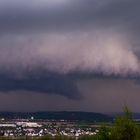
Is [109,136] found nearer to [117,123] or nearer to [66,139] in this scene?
[117,123]

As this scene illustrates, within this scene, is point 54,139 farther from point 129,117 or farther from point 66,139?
point 129,117

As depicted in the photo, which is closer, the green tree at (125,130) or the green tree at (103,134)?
the green tree at (125,130)

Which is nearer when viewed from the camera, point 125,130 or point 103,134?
point 125,130

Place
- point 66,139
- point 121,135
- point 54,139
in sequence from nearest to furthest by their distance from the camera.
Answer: point 121,135
point 54,139
point 66,139

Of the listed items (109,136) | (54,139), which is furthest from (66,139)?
(109,136)

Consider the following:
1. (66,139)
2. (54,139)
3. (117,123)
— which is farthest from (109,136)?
(66,139)

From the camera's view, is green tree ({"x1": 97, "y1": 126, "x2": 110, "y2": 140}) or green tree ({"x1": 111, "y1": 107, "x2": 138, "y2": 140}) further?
green tree ({"x1": 97, "y1": 126, "x2": 110, "y2": 140})

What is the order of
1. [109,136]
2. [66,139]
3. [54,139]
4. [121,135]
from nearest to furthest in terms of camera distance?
[121,135], [109,136], [54,139], [66,139]

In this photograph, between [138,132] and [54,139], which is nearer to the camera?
[138,132]

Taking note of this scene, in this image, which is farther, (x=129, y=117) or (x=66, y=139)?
(x=66, y=139)

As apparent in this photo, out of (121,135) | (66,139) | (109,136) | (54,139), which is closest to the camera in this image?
(121,135)
